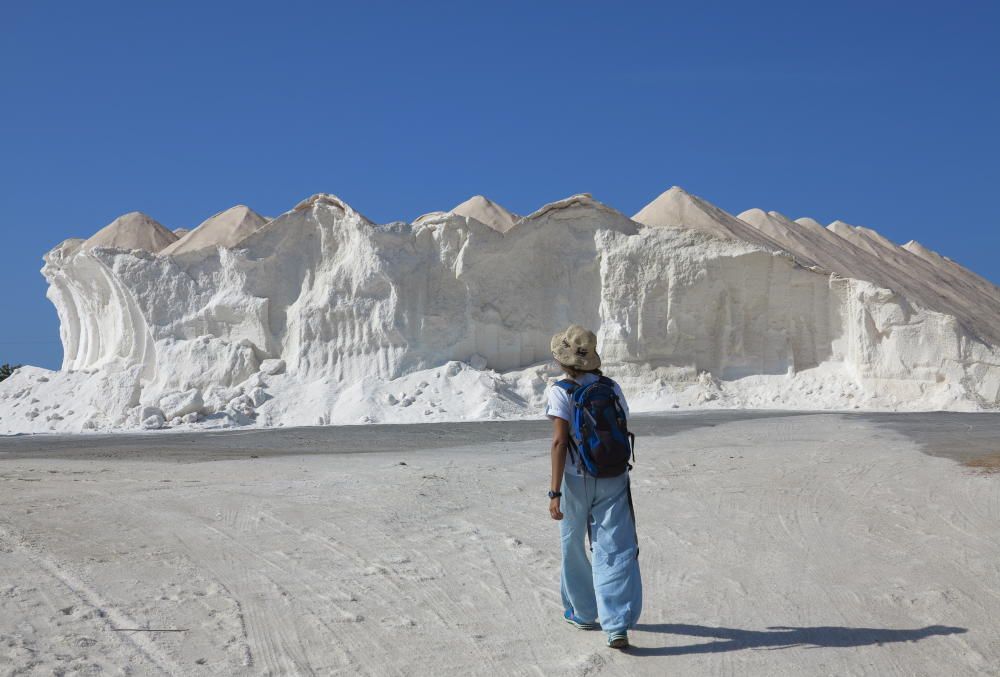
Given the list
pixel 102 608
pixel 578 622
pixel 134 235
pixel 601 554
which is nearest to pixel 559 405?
pixel 601 554

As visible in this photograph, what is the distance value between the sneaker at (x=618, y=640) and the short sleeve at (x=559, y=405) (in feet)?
3.23

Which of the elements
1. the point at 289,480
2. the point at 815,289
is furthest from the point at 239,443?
the point at 815,289

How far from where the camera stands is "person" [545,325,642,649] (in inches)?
167

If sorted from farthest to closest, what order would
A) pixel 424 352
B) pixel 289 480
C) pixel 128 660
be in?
1. pixel 424 352
2. pixel 289 480
3. pixel 128 660

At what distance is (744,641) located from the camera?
4.26 meters

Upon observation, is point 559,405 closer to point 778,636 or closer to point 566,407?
point 566,407

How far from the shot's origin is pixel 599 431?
4.32 meters

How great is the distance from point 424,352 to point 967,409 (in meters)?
14.2

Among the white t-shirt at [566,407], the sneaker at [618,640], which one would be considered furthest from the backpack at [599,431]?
the sneaker at [618,640]

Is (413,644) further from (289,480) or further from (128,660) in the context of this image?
(289,480)

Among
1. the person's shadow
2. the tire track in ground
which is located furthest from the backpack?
the tire track in ground

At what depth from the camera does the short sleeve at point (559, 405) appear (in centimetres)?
438

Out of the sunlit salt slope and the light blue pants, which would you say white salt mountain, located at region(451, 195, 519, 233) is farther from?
the light blue pants

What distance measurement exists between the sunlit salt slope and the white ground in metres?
16.0
